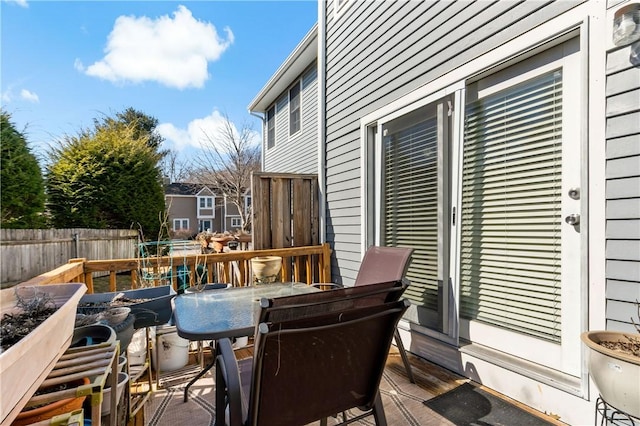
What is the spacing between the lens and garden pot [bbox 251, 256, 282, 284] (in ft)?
11.6

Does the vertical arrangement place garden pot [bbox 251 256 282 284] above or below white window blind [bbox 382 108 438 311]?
below

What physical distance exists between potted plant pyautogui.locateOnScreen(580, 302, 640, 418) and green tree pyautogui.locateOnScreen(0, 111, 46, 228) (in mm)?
7433

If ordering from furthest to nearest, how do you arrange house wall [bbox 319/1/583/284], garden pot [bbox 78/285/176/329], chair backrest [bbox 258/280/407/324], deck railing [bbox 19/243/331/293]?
deck railing [bbox 19/243/331/293] → house wall [bbox 319/1/583/284] → garden pot [bbox 78/285/176/329] → chair backrest [bbox 258/280/407/324]

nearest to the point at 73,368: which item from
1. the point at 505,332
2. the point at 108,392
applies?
the point at 108,392

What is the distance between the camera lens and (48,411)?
890 millimetres

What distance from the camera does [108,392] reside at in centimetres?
119

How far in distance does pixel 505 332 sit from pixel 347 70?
3458 millimetres

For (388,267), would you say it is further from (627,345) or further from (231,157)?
(231,157)

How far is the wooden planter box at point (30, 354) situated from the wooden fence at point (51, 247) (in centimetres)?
504

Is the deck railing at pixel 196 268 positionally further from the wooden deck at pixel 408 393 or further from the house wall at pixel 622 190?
the house wall at pixel 622 190

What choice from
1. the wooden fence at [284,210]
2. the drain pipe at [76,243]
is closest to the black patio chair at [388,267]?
the wooden fence at [284,210]

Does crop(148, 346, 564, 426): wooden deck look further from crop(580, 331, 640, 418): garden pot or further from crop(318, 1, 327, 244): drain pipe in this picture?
crop(318, 1, 327, 244): drain pipe

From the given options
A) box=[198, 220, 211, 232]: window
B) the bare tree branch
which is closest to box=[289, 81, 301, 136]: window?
the bare tree branch

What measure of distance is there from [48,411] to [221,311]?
40.3 inches
